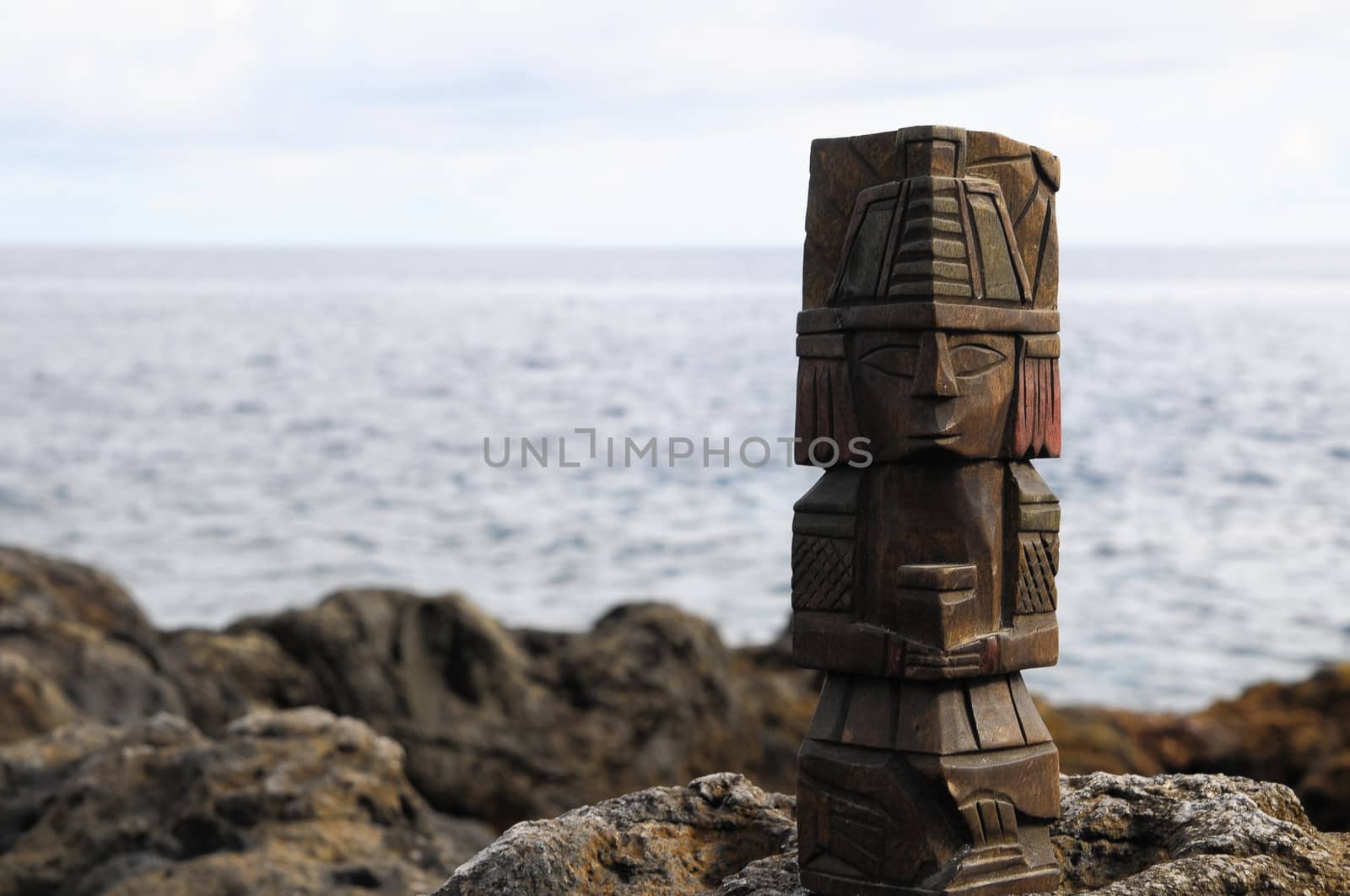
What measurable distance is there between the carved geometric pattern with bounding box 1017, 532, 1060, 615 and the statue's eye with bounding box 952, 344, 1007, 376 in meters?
0.57

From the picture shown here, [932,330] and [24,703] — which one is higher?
[932,330]

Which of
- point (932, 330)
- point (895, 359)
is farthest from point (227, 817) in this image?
point (932, 330)

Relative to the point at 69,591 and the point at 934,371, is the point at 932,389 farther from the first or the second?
the point at 69,591

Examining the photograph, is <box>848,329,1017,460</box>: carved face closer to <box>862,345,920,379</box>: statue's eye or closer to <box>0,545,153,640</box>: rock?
<box>862,345,920,379</box>: statue's eye

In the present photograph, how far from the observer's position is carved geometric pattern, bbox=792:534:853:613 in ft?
15.0

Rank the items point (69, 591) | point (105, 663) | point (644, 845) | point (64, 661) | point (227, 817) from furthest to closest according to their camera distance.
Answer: point (69, 591), point (105, 663), point (64, 661), point (227, 817), point (644, 845)

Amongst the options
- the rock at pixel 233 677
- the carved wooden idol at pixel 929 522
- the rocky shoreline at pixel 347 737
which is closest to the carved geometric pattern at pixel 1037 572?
the carved wooden idol at pixel 929 522

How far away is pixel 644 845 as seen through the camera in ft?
15.9

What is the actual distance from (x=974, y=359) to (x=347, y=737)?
11.3 ft

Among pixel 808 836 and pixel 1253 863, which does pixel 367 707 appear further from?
pixel 1253 863

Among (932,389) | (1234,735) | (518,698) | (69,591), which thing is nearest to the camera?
(932,389)

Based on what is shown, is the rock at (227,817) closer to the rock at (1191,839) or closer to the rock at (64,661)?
the rock at (64,661)

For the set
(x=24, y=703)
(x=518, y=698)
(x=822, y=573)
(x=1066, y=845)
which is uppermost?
(x=822, y=573)

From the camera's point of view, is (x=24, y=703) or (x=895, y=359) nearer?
(x=895, y=359)
